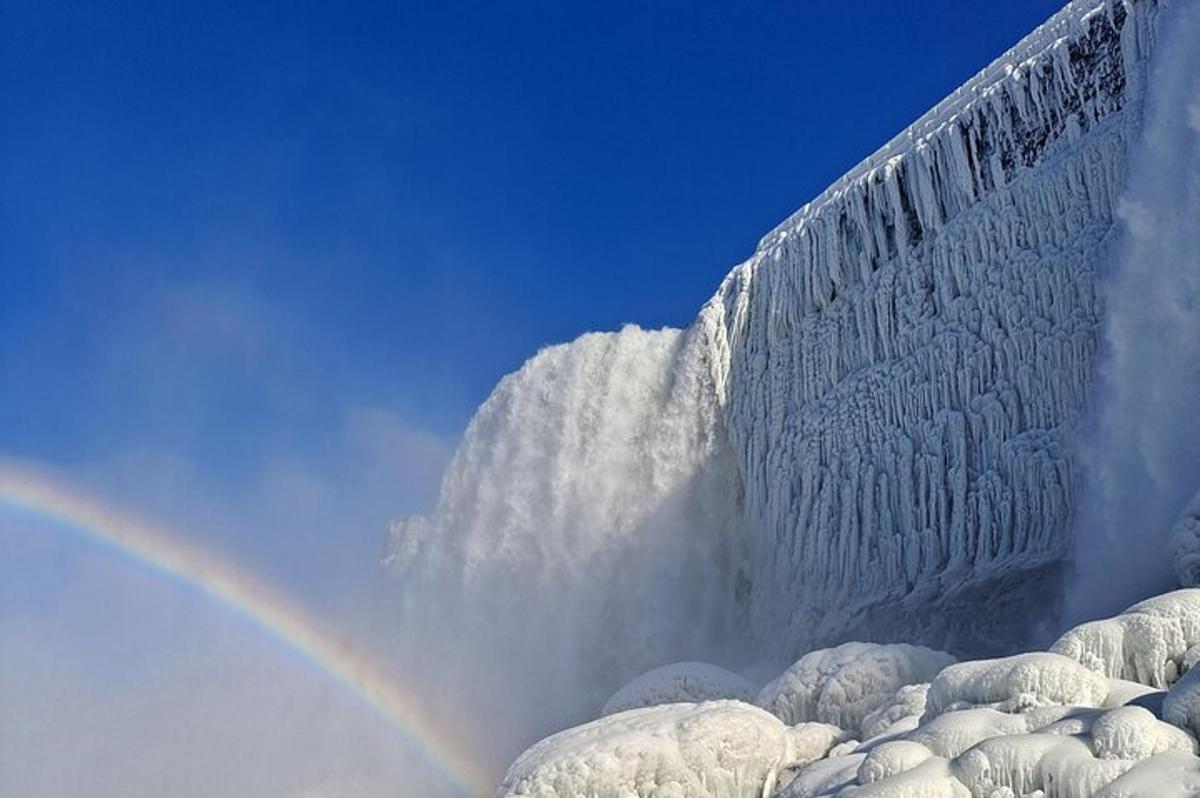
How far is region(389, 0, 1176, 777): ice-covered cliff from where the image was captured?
20281mm

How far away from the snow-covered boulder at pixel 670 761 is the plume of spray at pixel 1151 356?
19.5 feet

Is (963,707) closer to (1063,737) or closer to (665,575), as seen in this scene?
(1063,737)

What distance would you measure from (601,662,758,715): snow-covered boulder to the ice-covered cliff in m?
3.55

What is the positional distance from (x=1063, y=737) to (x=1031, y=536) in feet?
37.6

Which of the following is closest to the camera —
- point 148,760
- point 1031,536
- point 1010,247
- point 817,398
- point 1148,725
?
point 1148,725

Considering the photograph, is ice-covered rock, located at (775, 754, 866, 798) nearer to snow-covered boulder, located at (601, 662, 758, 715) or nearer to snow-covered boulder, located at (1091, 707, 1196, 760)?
snow-covered boulder, located at (1091, 707, 1196, 760)

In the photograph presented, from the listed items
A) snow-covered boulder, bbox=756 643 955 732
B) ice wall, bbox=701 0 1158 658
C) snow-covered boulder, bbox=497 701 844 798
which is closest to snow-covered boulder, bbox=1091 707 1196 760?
snow-covered boulder, bbox=497 701 844 798

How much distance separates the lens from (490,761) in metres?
26.6

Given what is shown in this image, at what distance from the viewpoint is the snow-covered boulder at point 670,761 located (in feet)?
40.4

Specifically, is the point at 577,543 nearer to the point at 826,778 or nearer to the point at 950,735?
the point at 826,778

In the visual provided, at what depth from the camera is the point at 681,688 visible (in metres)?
18.9

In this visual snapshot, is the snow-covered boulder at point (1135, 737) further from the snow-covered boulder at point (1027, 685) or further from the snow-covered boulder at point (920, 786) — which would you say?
the snow-covered boulder at point (1027, 685)

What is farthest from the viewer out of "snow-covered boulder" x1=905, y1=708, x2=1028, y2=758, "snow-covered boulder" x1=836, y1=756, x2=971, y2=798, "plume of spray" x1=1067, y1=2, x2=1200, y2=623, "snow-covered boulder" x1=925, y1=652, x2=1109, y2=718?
"plume of spray" x1=1067, y1=2, x2=1200, y2=623

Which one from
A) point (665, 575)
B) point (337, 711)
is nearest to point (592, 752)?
point (665, 575)
